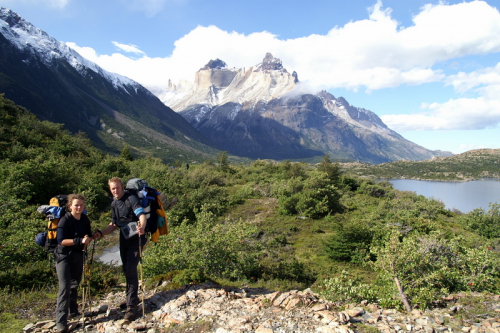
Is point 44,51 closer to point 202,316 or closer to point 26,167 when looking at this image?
point 26,167

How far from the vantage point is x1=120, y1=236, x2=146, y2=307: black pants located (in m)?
4.03

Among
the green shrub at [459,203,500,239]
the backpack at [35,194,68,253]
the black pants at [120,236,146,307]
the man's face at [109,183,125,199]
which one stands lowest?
the green shrub at [459,203,500,239]

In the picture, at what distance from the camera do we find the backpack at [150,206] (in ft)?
13.6

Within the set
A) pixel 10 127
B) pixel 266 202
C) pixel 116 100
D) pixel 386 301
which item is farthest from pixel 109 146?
pixel 386 301

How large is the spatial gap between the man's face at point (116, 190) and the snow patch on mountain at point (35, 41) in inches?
6809

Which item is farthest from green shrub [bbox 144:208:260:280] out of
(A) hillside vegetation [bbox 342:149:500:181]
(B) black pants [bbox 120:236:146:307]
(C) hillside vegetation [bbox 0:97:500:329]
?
(A) hillside vegetation [bbox 342:149:500:181]

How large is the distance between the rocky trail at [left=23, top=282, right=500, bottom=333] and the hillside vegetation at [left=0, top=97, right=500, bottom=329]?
57 cm

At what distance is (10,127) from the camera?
23000 mm

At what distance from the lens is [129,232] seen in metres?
4.04

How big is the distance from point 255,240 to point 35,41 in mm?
198029

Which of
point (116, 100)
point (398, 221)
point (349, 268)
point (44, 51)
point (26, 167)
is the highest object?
point (44, 51)

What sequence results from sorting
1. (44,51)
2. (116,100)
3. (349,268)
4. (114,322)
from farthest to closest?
(116,100), (44,51), (349,268), (114,322)

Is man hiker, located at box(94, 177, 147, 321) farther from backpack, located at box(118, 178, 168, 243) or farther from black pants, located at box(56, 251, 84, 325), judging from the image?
black pants, located at box(56, 251, 84, 325)

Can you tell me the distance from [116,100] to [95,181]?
174053mm
